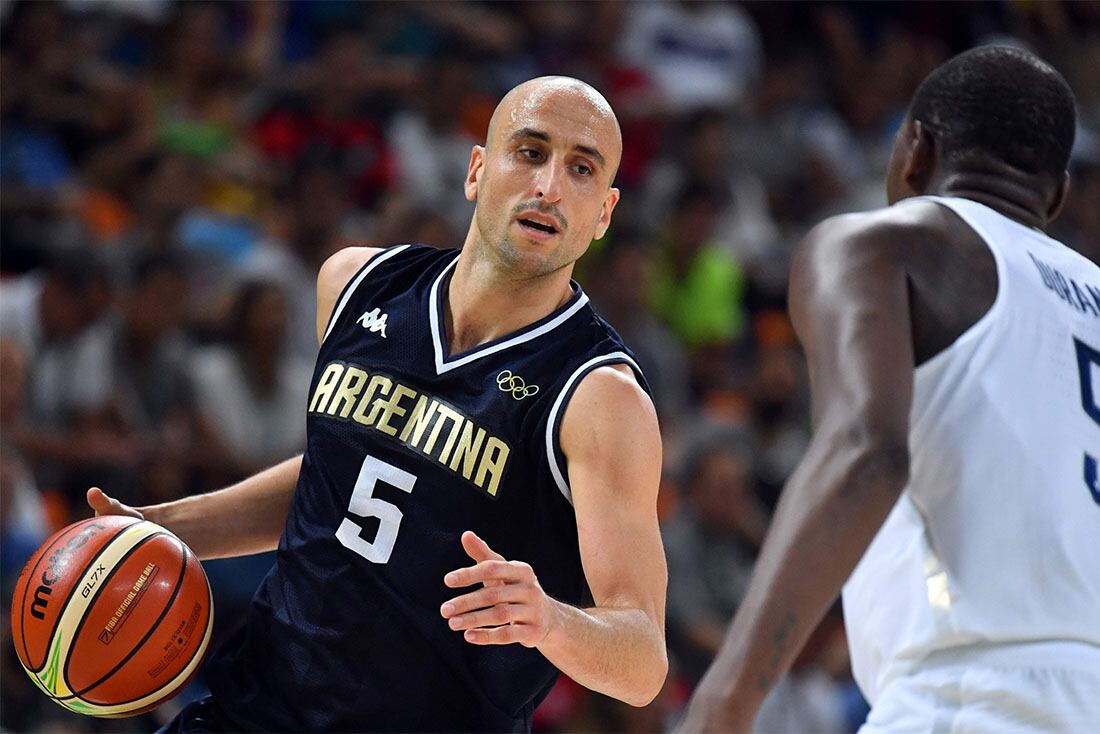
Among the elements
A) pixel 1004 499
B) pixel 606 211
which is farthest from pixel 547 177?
pixel 1004 499

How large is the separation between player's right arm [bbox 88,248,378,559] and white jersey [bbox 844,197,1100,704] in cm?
179

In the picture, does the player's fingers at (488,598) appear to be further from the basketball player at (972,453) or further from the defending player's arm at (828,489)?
the basketball player at (972,453)

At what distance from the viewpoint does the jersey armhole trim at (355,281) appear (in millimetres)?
3986

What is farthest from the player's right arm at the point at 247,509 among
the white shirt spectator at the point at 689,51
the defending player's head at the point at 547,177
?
the white shirt spectator at the point at 689,51

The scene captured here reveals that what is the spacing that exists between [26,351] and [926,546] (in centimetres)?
579

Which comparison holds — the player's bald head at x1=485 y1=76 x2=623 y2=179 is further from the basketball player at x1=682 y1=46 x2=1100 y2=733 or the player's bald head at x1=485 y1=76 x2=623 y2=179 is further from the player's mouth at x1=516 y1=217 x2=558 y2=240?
the basketball player at x1=682 y1=46 x2=1100 y2=733

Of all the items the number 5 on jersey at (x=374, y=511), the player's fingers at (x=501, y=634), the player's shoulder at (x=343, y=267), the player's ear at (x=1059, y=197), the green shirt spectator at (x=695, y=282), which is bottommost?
the green shirt spectator at (x=695, y=282)

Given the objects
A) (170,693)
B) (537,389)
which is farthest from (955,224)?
(170,693)

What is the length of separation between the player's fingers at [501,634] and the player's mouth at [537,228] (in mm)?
1240

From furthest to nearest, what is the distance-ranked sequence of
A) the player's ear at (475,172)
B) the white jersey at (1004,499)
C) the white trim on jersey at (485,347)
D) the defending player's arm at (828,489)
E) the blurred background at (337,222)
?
1. the blurred background at (337,222)
2. the player's ear at (475,172)
3. the white trim on jersey at (485,347)
4. the white jersey at (1004,499)
5. the defending player's arm at (828,489)

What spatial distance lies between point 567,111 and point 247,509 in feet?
4.68

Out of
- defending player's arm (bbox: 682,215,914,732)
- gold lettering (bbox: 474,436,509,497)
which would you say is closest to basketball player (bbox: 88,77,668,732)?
gold lettering (bbox: 474,436,509,497)

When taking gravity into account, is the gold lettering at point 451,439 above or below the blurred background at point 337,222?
above

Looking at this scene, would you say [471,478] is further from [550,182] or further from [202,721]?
[202,721]
